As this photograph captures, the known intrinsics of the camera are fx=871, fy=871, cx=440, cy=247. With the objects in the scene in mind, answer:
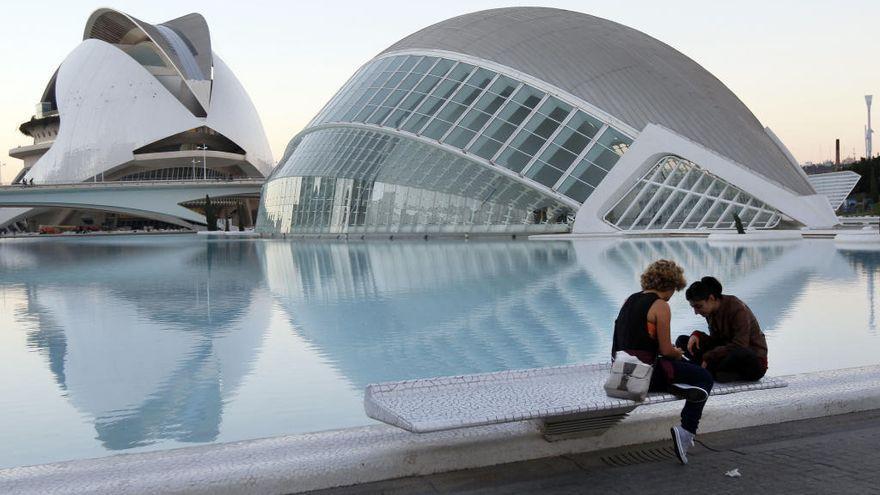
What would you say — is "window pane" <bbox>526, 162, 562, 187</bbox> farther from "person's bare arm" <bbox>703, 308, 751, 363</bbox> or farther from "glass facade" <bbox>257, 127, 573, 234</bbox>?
"person's bare arm" <bbox>703, 308, 751, 363</bbox>

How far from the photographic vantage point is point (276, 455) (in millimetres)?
4371

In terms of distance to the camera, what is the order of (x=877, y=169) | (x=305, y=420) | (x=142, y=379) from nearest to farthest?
(x=305, y=420) < (x=142, y=379) < (x=877, y=169)

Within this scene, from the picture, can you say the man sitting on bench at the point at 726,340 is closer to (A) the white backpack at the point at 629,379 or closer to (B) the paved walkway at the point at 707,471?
(B) the paved walkway at the point at 707,471

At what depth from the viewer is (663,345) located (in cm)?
485

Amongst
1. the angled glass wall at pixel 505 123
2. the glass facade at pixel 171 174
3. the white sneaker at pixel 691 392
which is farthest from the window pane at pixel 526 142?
the glass facade at pixel 171 174

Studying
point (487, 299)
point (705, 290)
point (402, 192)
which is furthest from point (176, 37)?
point (705, 290)

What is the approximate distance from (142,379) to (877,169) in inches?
3307

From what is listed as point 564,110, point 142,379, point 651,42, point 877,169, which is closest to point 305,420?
point 142,379

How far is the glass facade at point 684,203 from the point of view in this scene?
34781mm

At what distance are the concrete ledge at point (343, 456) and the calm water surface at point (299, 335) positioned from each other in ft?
3.06

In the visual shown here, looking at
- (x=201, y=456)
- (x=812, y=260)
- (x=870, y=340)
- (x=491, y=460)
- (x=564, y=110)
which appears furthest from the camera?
(x=564, y=110)

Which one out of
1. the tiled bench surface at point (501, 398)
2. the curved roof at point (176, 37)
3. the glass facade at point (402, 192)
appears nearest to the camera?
the tiled bench surface at point (501, 398)

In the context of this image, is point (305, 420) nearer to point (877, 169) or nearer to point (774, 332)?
point (774, 332)

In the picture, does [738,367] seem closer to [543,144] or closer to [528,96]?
[543,144]
